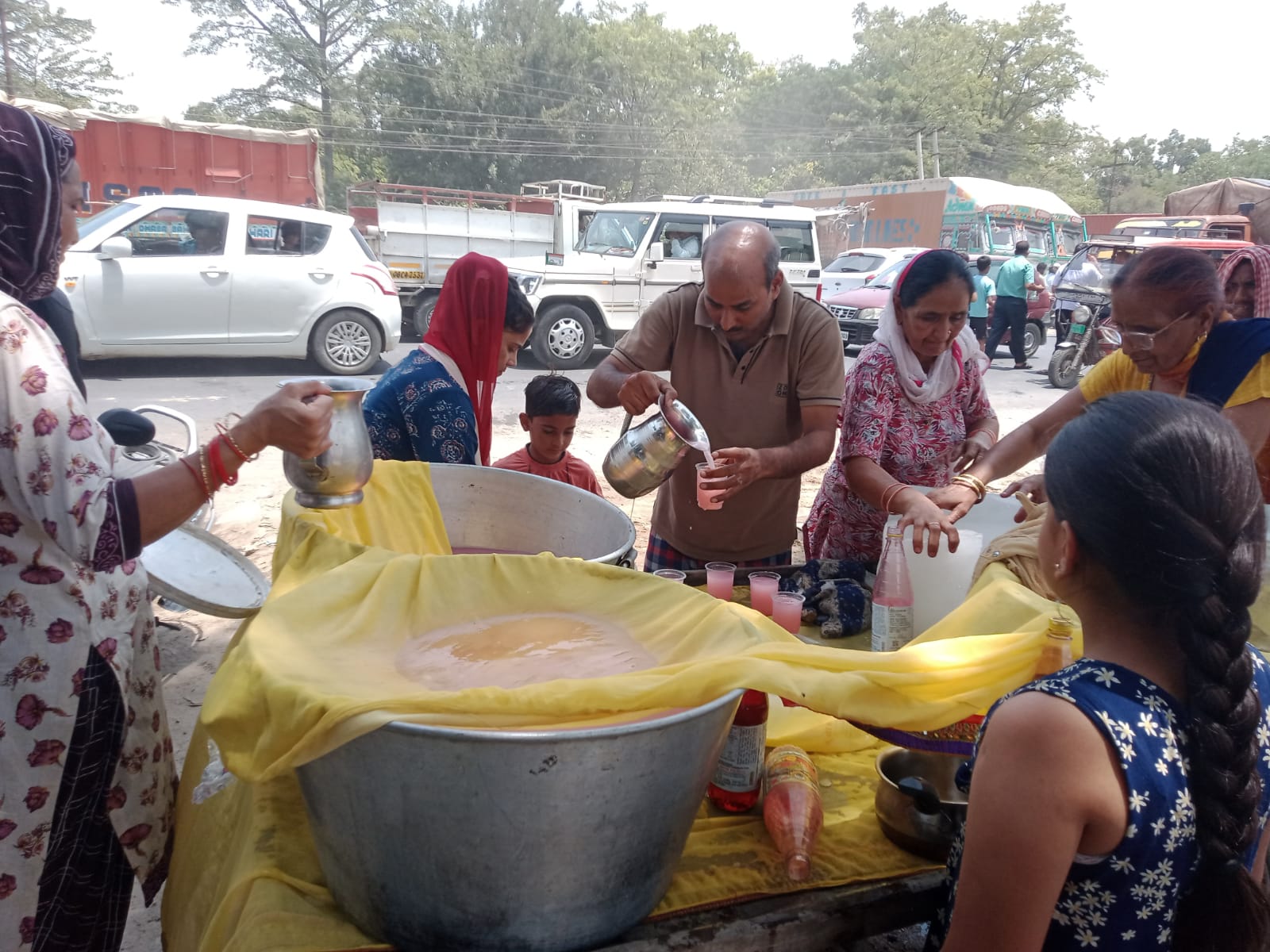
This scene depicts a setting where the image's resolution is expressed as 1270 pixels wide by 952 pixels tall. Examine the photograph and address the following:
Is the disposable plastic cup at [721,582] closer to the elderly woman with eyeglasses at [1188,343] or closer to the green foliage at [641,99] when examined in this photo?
the elderly woman with eyeglasses at [1188,343]

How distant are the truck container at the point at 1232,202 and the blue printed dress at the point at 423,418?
1592 centimetres

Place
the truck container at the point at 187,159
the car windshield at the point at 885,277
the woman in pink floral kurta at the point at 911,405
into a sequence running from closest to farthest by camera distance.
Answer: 1. the woman in pink floral kurta at the point at 911,405
2. the truck container at the point at 187,159
3. the car windshield at the point at 885,277

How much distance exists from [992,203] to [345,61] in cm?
2272

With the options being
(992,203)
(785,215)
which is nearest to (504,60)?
(992,203)

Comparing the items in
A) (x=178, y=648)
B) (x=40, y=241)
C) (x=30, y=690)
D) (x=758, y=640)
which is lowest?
(x=178, y=648)

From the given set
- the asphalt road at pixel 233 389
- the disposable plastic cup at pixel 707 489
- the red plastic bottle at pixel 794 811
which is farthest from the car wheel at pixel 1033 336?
the red plastic bottle at pixel 794 811

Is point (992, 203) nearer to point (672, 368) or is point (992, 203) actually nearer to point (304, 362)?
point (304, 362)

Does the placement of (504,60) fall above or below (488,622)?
above

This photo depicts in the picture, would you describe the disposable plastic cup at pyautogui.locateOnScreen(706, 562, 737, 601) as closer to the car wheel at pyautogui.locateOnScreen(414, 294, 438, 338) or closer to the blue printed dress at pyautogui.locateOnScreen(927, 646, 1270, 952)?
the blue printed dress at pyautogui.locateOnScreen(927, 646, 1270, 952)

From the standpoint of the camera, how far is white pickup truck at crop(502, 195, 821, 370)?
1068 centimetres

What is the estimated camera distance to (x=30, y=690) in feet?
4.47

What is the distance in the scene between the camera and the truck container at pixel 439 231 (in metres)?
11.9

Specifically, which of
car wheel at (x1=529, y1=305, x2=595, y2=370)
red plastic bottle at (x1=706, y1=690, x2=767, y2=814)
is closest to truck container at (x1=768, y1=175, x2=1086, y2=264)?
car wheel at (x1=529, y1=305, x2=595, y2=370)

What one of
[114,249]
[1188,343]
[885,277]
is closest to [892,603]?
[1188,343]
